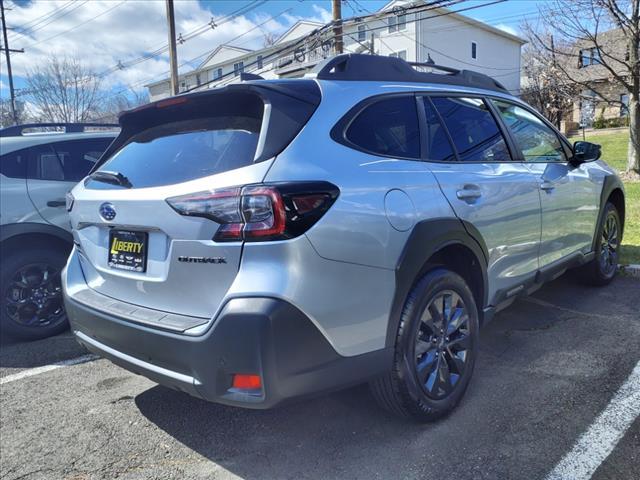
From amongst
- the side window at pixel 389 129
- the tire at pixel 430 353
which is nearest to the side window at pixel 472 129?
the side window at pixel 389 129

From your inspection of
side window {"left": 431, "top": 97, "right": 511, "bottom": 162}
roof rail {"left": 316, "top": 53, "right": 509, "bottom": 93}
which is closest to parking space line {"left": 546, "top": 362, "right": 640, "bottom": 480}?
side window {"left": 431, "top": 97, "right": 511, "bottom": 162}

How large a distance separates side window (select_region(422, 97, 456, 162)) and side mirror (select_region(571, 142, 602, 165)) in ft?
5.99

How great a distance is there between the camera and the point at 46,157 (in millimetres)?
4746

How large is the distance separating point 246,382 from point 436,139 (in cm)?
179

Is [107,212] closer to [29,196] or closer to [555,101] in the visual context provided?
[29,196]

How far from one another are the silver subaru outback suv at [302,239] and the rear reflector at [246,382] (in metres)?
0.01

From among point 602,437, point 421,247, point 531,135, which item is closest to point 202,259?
point 421,247

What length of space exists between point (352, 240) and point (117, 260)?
48.5 inches

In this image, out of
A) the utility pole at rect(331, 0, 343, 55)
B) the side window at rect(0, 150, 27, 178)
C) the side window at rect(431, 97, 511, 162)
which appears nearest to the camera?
the side window at rect(431, 97, 511, 162)

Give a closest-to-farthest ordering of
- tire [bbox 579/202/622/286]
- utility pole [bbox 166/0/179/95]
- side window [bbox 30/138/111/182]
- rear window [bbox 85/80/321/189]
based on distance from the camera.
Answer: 1. rear window [bbox 85/80/321/189]
2. side window [bbox 30/138/111/182]
3. tire [bbox 579/202/622/286]
4. utility pole [bbox 166/0/179/95]

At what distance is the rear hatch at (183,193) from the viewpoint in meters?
2.15

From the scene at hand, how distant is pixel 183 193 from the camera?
2225mm

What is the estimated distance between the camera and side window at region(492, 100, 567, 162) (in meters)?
3.80

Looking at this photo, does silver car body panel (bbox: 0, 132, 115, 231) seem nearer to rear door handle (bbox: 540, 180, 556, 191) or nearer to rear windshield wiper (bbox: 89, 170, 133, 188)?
rear windshield wiper (bbox: 89, 170, 133, 188)
